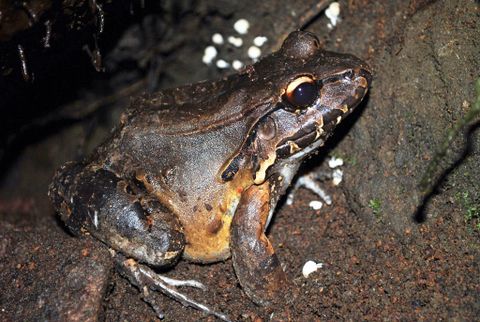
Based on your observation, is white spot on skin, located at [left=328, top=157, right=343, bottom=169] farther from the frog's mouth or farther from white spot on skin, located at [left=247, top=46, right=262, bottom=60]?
white spot on skin, located at [left=247, top=46, right=262, bottom=60]

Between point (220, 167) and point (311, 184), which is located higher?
point (220, 167)

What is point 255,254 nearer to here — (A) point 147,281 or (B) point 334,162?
(A) point 147,281

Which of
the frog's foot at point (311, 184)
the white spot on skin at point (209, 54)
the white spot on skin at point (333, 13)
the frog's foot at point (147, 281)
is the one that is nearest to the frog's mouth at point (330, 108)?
the frog's foot at point (311, 184)

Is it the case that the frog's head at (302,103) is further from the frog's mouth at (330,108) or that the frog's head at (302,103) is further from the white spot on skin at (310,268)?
the white spot on skin at (310,268)

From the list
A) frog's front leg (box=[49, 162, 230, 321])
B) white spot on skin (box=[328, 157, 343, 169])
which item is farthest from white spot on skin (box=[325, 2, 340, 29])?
frog's front leg (box=[49, 162, 230, 321])

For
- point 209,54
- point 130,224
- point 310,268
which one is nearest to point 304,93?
point 310,268

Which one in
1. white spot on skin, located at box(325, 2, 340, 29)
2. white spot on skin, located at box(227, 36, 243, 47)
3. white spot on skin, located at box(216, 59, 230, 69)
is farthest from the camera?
white spot on skin, located at box(216, 59, 230, 69)

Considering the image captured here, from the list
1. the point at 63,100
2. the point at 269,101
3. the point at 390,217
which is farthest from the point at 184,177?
the point at 63,100
